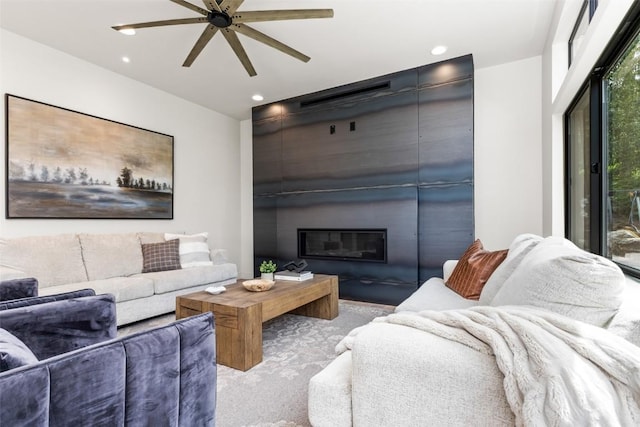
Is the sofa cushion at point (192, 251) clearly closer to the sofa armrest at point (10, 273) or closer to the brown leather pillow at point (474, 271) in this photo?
the sofa armrest at point (10, 273)

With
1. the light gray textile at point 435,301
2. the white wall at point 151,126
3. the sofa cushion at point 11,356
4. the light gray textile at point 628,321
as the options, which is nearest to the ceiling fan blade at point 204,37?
the white wall at point 151,126

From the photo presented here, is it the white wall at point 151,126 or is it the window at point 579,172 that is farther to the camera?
the white wall at point 151,126

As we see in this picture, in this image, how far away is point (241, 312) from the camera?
79.7 inches

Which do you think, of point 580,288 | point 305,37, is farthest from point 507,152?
point 580,288

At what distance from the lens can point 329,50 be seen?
3.25 m

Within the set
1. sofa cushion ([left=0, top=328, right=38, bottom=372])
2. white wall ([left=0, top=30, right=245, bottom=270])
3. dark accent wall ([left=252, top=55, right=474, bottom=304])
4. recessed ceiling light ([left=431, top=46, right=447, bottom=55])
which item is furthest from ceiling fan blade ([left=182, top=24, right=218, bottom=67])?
sofa cushion ([left=0, top=328, right=38, bottom=372])

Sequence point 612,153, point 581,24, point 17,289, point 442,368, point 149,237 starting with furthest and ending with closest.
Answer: point 149,237, point 581,24, point 612,153, point 17,289, point 442,368

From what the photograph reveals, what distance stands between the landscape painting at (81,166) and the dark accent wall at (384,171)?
1605 mm

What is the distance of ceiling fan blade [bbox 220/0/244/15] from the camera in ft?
6.74

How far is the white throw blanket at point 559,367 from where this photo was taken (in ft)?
2.17

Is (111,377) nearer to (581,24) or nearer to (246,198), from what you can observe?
(581,24)

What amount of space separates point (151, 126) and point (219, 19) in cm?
232

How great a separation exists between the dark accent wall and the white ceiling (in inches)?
12.9

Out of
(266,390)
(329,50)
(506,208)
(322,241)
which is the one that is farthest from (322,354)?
(329,50)
